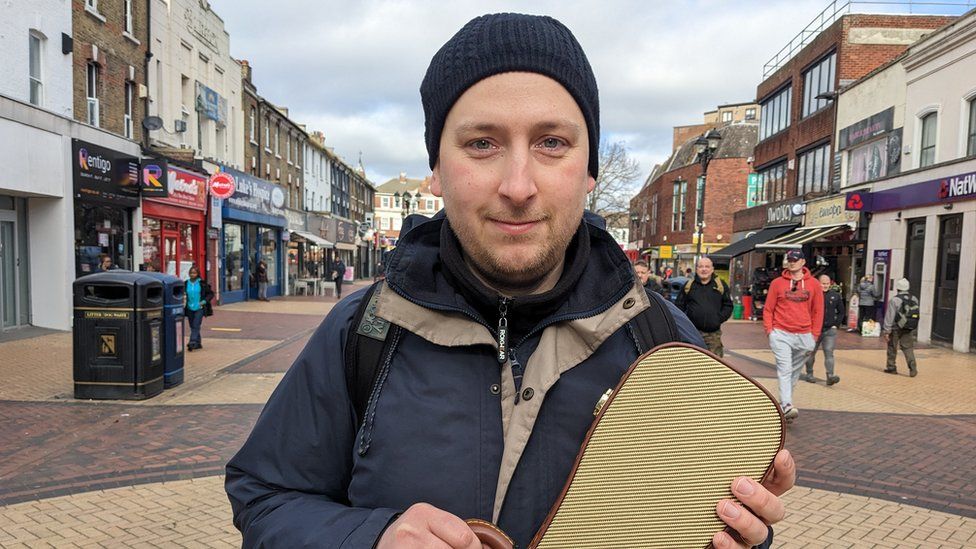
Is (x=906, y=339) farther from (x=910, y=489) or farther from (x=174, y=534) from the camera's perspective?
(x=174, y=534)

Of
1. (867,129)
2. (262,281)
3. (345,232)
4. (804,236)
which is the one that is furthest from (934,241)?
(345,232)

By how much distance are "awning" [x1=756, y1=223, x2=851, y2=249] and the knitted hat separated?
2062 centimetres

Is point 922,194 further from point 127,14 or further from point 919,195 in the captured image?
point 127,14

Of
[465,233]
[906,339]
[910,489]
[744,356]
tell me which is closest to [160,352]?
[465,233]

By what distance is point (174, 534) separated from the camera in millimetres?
3934

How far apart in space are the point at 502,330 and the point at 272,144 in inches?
1231

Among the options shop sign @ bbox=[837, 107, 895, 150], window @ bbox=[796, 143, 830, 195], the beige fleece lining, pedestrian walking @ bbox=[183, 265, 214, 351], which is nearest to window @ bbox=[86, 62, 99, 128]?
pedestrian walking @ bbox=[183, 265, 214, 351]

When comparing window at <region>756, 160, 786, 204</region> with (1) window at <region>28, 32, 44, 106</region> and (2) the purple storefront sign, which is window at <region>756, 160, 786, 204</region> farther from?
(1) window at <region>28, 32, 44, 106</region>

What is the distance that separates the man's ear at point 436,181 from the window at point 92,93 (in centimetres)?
1659

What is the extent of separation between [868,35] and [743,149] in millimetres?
22062

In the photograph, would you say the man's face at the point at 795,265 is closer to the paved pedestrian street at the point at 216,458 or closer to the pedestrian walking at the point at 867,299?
the paved pedestrian street at the point at 216,458

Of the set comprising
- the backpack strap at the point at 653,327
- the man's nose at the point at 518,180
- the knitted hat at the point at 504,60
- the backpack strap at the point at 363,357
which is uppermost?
the knitted hat at the point at 504,60

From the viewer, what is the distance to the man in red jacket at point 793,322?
7.19 m

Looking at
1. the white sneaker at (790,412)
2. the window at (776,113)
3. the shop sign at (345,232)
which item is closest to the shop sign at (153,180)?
the white sneaker at (790,412)
